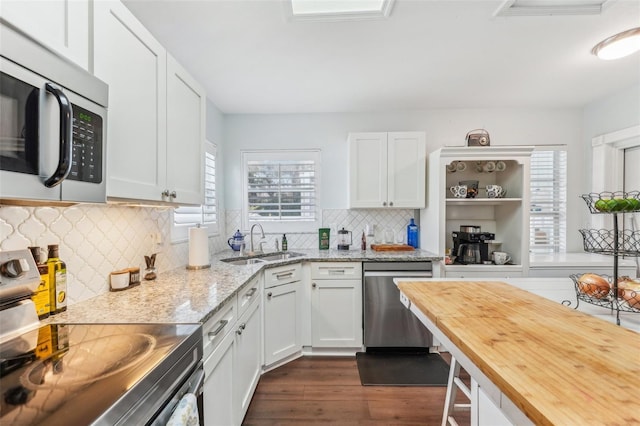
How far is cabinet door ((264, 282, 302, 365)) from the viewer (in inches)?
90.9

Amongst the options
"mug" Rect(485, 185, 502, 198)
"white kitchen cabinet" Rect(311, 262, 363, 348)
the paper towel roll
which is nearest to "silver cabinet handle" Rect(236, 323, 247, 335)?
the paper towel roll

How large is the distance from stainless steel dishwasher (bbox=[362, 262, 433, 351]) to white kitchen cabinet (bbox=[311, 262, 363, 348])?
0.31ft

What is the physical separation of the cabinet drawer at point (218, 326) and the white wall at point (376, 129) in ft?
6.48

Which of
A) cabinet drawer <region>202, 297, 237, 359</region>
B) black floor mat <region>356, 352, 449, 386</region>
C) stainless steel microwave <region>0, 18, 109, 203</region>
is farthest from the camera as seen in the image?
black floor mat <region>356, 352, 449, 386</region>

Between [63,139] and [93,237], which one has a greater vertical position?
[63,139]

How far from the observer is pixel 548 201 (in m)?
3.25

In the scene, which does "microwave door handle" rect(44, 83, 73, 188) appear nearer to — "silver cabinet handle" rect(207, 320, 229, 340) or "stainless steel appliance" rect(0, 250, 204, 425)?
"stainless steel appliance" rect(0, 250, 204, 425)

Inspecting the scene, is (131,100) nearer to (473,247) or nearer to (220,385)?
(220,385)

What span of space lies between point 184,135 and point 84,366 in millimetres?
1262

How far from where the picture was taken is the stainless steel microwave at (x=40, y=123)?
0.66 metres

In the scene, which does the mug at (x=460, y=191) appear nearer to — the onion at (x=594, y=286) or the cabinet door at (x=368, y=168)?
the cabinet door at (x=368, y=168)

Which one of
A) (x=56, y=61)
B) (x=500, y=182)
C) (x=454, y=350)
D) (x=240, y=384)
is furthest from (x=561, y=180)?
(x=56, y=61)

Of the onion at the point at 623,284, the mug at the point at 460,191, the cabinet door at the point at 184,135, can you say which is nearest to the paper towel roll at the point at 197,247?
the cabinet door at the point at 184,135

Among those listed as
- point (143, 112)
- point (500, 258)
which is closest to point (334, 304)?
point (500, 258)
